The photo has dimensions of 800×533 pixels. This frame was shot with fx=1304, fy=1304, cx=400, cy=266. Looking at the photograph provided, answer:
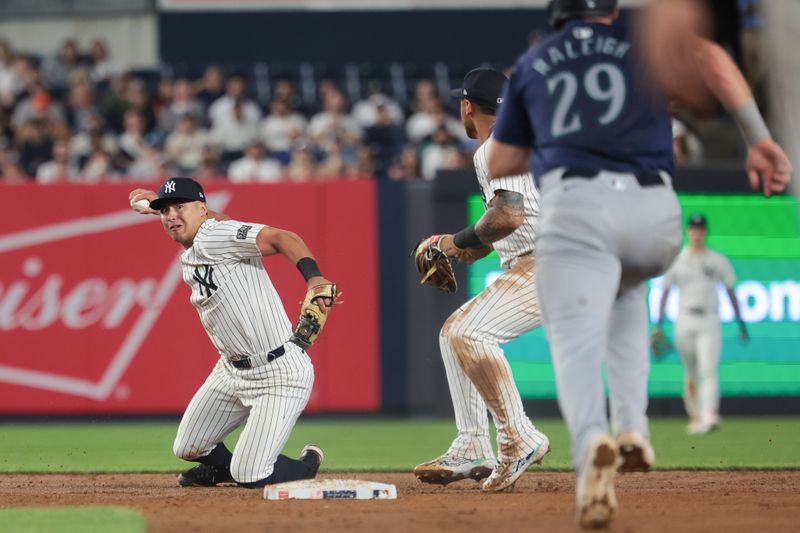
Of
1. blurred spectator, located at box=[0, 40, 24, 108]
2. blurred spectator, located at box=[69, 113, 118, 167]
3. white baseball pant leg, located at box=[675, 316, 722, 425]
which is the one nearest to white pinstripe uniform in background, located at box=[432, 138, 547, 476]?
white baseball pant leg, located at box=[675, 316, 722, 425]

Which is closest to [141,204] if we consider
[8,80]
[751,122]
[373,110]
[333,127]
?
[751,122]

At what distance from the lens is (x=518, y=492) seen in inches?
264

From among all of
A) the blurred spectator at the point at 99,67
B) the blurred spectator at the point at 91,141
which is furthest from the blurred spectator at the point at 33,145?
the blurred spectator at the point at 99,67

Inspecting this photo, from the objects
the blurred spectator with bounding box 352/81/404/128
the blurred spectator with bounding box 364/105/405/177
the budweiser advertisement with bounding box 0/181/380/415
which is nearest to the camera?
the budweiser advertisement with bounding box 0/181/380/415

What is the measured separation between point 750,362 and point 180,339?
18.0 ft

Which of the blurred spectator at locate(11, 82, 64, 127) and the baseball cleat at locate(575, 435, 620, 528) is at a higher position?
the baseball cleat at locate(575, 435, 620, 528)

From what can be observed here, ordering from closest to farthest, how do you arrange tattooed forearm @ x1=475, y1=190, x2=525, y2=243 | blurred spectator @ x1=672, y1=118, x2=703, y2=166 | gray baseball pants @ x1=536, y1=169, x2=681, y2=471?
1. gray baseball pants @ x1=536, y1=169, x2=681, y2=471
2. tattooed forearm @ x1=475, y1=190, x2=525, y2=243
3. blurred spectator @ x1=672, y1=118, x2=703, y2=166

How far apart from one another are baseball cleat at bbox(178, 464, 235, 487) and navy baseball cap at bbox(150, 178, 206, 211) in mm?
1493

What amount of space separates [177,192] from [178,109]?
31.1ft

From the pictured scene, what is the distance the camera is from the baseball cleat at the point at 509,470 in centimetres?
667

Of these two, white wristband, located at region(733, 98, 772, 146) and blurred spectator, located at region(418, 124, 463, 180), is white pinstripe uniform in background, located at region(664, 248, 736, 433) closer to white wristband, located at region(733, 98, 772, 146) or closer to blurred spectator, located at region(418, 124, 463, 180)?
blurred spectator, located at region(418, 124, 463, 180)

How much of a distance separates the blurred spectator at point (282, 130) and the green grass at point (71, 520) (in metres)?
9.48

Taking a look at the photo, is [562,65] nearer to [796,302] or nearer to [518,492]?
[518,492]

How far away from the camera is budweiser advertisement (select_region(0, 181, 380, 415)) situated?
41.4ft
